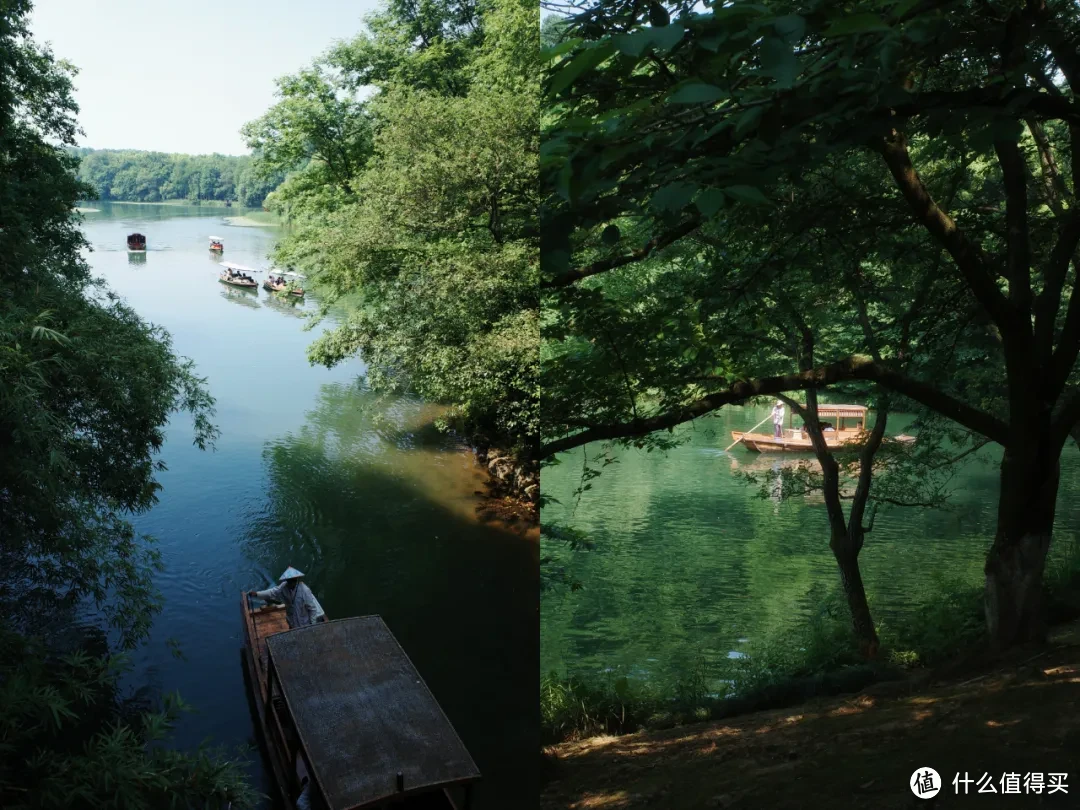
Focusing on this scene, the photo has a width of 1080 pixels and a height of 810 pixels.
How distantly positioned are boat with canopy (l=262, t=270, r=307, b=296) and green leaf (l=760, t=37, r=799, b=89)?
24.5 ft

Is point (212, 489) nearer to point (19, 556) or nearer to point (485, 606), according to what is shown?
point (485, 606)

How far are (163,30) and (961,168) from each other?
492 cm

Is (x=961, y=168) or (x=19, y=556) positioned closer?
(x=961, y=168)

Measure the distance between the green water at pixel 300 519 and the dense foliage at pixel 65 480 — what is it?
869 millimetres

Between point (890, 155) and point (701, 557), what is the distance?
714mm

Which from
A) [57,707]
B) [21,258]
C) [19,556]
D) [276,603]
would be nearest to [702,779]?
[57,707]

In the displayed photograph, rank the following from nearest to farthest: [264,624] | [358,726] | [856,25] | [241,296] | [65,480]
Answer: [856,25] → [65,480] → [358,726] → [264,624] → [241,296]

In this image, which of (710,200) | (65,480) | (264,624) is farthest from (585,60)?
(264,624)

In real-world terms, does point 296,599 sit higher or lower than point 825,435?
lower

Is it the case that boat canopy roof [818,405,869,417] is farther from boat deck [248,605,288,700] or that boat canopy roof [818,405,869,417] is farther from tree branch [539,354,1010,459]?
boat deck [248,605,288,700]

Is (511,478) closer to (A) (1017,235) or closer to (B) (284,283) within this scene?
(B) (284,283)

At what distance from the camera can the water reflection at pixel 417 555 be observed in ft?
17.3

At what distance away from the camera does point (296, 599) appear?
15.6ft

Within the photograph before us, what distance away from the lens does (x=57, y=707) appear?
2064mm
